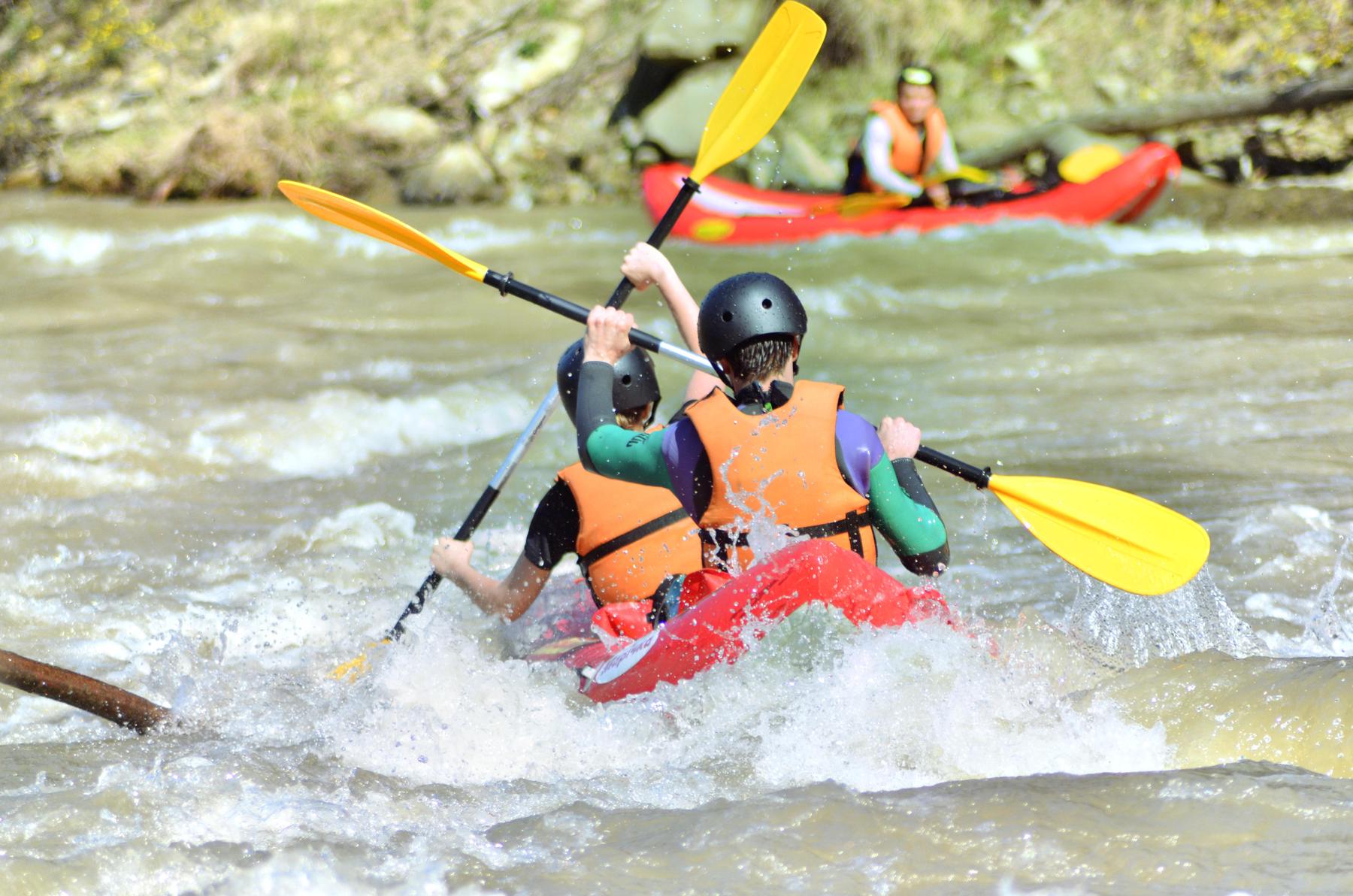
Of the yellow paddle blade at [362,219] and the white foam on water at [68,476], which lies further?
the white foam on water at [68,476]

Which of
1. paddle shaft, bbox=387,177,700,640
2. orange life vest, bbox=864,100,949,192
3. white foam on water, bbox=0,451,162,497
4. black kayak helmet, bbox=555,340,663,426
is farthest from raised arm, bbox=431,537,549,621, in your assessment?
orange life vest, bbox=864,100,949,192

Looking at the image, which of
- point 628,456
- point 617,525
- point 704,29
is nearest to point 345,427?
point 617,525

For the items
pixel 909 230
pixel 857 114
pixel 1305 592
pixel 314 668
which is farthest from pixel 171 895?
pixel 857 114

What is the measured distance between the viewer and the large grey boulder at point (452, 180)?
12.1 meters

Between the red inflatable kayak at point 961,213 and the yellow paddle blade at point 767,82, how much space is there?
4.81m

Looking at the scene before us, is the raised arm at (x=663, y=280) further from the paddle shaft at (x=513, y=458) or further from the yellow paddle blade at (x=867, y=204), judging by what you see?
the yellow paddle blade at (x=867, y=204)

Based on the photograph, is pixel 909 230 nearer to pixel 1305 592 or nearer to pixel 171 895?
pixel 1305 592

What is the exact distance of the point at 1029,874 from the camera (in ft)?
7.03

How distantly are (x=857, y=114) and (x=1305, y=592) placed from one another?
27.9 feet

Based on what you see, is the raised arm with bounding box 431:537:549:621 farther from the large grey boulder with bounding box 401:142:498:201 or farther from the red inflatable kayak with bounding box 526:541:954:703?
the large grey boulder with bounding box 401:142:498:201

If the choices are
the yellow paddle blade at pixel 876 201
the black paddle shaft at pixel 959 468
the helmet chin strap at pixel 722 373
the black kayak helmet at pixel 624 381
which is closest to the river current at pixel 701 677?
the yellow paddle blade at pixel 876 201

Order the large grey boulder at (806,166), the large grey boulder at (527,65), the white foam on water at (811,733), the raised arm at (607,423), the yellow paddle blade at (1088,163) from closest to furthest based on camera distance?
1. the white foam on water at (811,733)
2. the raised arm at (607,423)
3. the yellow paddle blade at (1088,163)
4. the large grey boulder at (806,166)
5. the large grey boulder at (527,65)

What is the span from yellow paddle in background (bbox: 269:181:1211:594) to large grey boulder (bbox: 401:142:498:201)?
874 centimetres

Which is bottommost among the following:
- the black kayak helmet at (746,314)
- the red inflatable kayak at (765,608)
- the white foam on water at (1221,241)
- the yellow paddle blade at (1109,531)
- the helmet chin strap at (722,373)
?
the white foam on water at (1221,241)
